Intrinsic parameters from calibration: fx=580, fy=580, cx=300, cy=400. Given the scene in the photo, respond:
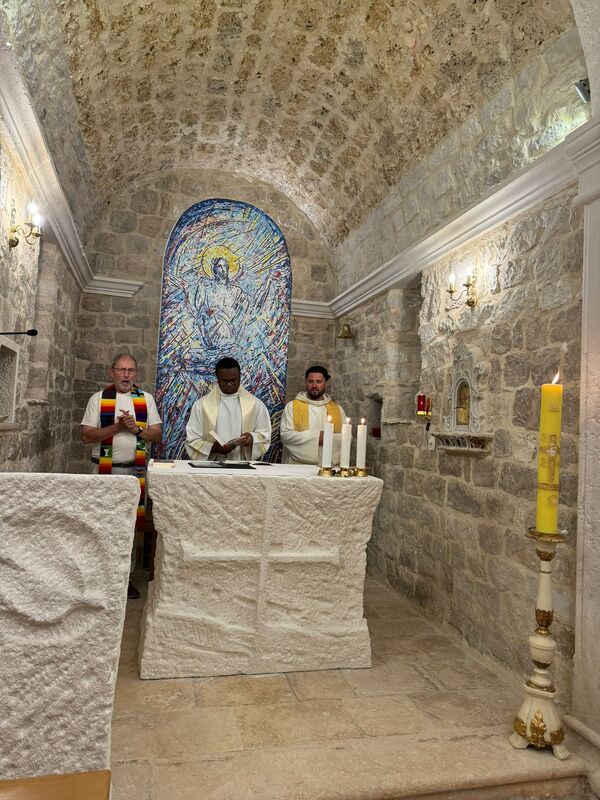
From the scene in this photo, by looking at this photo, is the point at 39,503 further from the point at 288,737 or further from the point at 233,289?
the point at 233,289

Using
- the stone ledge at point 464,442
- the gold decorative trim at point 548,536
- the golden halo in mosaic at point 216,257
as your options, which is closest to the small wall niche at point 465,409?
the stone ledge at point 464,442

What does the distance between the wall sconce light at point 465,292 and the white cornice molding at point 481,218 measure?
10.3 inches

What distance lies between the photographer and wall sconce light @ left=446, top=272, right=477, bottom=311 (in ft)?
12.9

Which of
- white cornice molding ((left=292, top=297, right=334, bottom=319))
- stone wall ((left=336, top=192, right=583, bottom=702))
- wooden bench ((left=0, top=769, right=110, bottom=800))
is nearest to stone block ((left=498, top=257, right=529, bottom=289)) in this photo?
stone wall ((left=336, top=192, right=583, bottom=702))

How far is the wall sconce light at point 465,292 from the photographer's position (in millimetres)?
3932

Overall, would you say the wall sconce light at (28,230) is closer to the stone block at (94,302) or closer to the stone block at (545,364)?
the stone block at (94,302)

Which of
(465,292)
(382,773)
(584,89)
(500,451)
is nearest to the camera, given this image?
(382,773)

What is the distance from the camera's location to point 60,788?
1.04 meters

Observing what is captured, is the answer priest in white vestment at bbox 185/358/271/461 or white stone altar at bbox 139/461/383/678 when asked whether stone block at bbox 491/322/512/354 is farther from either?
priest in white vestment at bbox 185/358/271/461

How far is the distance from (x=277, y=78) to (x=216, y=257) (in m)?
2.09

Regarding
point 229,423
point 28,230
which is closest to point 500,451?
point 229,423

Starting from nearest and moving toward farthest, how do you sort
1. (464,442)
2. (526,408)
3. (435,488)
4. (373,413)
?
(526,408)
(464,442)
(435,488)
(373,413)

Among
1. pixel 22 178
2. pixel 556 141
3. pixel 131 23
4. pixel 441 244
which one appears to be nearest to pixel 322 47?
pixel 131 23

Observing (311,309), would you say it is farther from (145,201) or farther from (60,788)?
(60,788)
